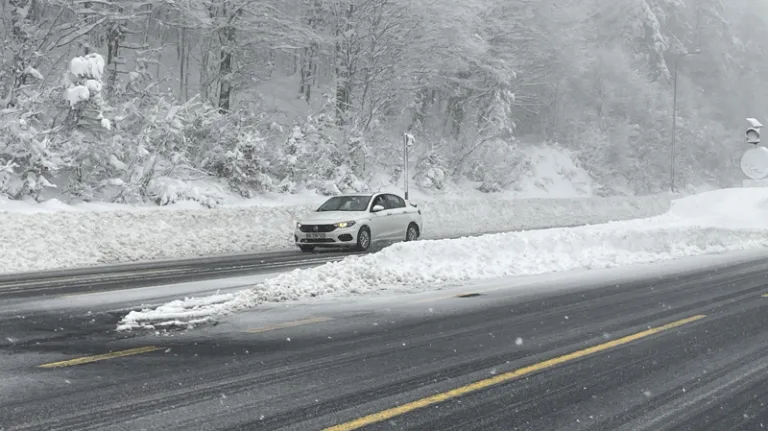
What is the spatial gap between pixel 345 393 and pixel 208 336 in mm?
2959

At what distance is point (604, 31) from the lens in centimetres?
6712

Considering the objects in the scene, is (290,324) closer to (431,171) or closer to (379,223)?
(379,223)

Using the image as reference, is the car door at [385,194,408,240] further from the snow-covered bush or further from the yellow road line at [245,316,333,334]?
the snow-covered bush

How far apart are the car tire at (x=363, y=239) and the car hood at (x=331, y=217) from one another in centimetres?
39

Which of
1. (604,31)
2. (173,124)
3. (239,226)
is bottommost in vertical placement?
(239,226)

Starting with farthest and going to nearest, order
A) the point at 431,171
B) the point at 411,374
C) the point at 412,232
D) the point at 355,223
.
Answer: the point at 431,171 → the point at 412,232 → the point at 355,223 → the point at 411,374

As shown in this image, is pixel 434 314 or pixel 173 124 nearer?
pixel 434 314

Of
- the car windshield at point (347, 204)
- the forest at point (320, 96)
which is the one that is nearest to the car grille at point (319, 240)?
the car windshield at point (347, 204)

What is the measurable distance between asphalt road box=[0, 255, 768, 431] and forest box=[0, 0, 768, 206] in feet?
50.6

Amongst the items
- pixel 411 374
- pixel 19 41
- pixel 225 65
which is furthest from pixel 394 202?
pixel 411 374

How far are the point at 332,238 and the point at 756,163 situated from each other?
1937 centimetres

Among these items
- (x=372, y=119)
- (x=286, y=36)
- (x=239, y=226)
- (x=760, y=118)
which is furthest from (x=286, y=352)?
(x=760, y=118)

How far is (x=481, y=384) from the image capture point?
6227 millimetres

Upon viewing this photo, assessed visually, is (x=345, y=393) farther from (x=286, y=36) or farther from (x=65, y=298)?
(x=286, y=36)
